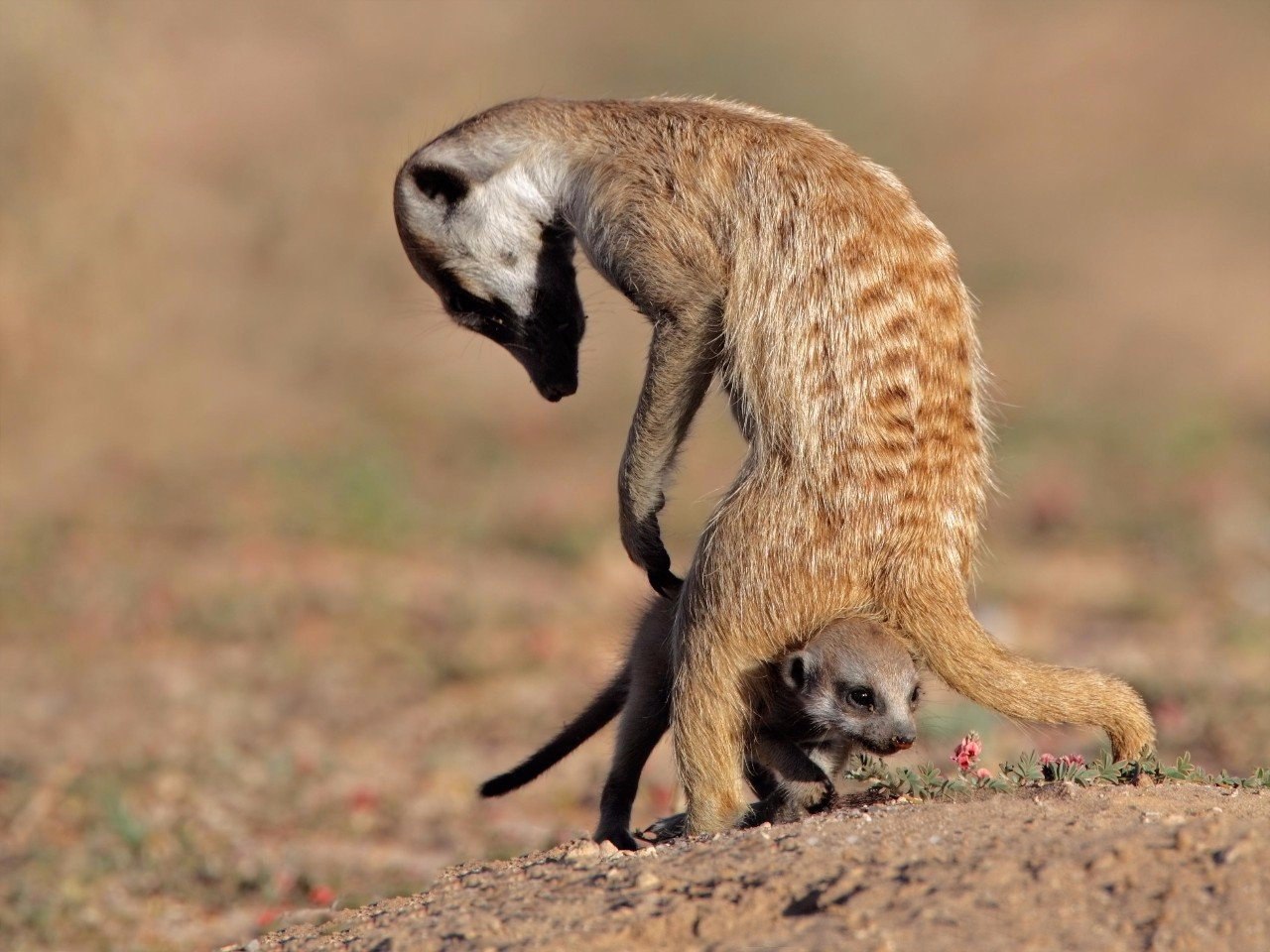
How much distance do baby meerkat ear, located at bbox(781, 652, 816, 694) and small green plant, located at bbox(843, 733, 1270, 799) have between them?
15.4 inches

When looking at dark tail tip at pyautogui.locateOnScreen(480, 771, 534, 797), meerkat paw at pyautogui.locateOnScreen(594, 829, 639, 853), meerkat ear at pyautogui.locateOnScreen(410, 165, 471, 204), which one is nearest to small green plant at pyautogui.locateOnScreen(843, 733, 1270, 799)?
meerkat paw at pyautogui.locateOnScreen(594, 829, 639, 853)

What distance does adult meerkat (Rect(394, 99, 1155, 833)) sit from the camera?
13.9 feet

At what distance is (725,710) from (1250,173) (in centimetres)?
2146

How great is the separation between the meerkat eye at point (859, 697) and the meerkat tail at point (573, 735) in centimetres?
102

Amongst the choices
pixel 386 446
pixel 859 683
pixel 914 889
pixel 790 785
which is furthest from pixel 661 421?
pixel 386 446

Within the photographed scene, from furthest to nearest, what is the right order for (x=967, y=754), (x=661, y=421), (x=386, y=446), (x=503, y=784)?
1. (x=386, y=446)
2. (x=503, y=784)
3. (x=661, y=421)
4. (x=967, y=754)

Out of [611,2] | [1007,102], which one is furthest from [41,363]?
[1007,102]

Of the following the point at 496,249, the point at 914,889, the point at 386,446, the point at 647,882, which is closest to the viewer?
the point at 914,889

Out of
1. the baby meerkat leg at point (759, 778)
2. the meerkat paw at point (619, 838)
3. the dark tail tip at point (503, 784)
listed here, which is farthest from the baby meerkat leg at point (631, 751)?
the dark tail tip at point (503, 784)

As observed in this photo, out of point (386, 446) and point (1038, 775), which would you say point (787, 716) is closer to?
point (1038, 775)

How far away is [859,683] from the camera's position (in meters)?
4.10

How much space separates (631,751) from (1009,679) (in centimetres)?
113

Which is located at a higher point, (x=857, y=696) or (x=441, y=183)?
(x=441, y=183)

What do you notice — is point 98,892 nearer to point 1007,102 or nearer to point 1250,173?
point 1250,173
